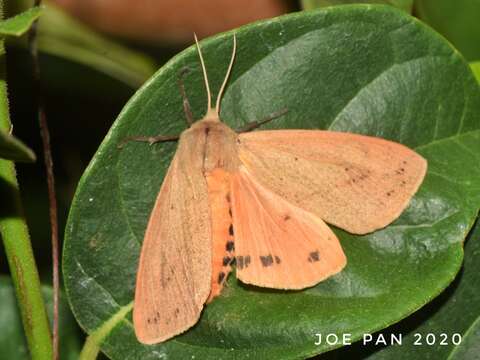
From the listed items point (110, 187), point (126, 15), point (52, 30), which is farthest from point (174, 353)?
point (126, 15)

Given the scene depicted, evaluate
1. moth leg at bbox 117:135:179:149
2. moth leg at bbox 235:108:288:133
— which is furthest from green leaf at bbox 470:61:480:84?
moth leg at bbox 117:135:179:149

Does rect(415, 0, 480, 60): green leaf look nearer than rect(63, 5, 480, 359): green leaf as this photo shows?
No

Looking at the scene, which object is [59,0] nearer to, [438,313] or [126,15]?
[126,15]

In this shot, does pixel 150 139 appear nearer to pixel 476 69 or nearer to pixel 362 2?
pixel 362 2

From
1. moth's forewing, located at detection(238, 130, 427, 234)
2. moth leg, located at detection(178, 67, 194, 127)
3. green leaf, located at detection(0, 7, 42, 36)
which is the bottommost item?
moth's forewing, located at detection(238, 130, 427, 234)

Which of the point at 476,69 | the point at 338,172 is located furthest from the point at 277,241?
the point at 476,69

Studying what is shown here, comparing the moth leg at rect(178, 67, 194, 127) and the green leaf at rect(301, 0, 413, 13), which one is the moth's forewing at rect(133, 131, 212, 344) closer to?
the moth leg at rect(178, 67, 194, 127)

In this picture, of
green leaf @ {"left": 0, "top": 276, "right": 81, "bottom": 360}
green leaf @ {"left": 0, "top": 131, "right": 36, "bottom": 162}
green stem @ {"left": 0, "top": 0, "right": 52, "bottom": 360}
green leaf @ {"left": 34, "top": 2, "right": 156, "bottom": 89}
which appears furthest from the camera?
green leaf @ {"left": 34, "top": 2, "right": 156, "bottom": 89}
